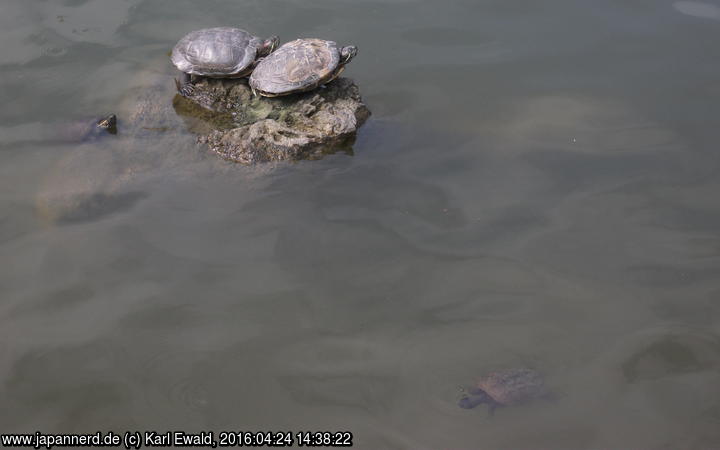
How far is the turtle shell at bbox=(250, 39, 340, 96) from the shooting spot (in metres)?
4.32

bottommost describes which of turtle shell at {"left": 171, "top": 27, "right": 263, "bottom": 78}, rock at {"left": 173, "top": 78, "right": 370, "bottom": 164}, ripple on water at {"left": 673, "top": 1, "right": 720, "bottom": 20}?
rock at {"left": 173, "top": 78, "right": 370, "bottom": 164}

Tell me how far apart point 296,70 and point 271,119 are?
0.40m

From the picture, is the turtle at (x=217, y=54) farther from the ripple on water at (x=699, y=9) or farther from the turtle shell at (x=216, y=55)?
the ripple on water at (x=699, y=9)

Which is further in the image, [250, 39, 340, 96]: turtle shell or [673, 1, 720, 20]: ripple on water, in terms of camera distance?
[673, 1, 720, 20]: ripple on water

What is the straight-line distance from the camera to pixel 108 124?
459 cm

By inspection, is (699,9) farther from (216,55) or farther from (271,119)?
(216,55)

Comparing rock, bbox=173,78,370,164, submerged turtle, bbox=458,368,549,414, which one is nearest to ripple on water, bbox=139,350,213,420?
submerged turtle, bbox=458,368,549,414

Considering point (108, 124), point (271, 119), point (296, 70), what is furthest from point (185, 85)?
point (296, 70)

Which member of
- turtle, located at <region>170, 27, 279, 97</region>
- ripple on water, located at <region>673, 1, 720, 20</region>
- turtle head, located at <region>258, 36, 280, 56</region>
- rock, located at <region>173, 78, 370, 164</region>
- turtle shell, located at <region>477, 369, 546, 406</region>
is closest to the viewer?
turtle shell, located at <region>477, 369, 546, 406</region>

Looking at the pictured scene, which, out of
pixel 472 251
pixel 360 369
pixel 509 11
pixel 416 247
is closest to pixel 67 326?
pixel 360 369

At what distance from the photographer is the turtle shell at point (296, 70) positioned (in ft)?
14.2

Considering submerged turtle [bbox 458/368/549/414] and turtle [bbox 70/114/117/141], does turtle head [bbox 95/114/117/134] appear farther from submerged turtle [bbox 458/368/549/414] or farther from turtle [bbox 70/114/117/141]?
submerged turtle [bbox 458/368/549/414]

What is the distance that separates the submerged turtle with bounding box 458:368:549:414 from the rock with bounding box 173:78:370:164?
2104 mm

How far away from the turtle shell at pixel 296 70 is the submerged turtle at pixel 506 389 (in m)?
2.46
